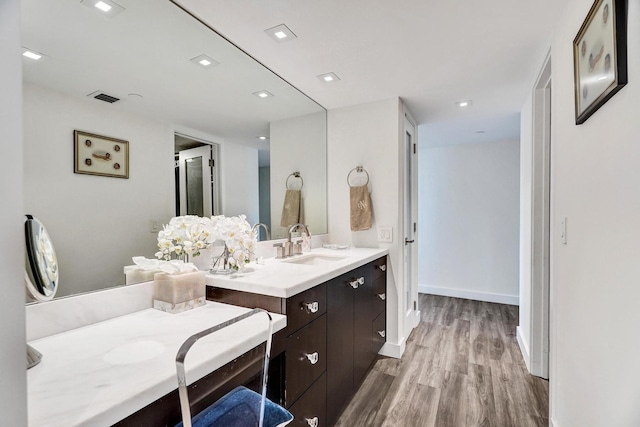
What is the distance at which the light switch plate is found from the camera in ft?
8.09

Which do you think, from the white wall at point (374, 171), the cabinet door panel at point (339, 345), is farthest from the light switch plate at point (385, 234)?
the cabinet door panel at point (339, 345)

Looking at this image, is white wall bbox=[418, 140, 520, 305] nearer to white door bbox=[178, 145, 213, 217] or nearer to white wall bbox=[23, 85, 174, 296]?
white door bbox=[178, 145, 213, 217]

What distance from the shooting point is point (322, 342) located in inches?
56.9

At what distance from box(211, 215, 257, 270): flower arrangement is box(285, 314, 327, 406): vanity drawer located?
0.43m

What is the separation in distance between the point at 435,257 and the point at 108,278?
4127 millimetres

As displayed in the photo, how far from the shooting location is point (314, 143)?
8.67 ft

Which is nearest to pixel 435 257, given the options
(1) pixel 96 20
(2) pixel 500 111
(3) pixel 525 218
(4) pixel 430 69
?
(3) pixel 525 218

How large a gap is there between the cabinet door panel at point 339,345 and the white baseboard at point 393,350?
29.8 inches

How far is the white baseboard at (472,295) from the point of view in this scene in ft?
12.6

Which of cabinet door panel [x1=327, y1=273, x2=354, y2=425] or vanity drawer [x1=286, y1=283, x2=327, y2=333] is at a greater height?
vanity drawer [x1=286, y1=283, x2=327, y2=333]

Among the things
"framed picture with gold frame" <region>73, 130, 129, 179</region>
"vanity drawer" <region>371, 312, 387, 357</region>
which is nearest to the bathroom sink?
"vanity drawer" <region>371, 312, 387, 357</region>

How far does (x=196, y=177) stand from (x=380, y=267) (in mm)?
1546

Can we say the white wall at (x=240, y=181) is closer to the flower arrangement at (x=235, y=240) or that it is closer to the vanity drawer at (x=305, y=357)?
the flower arrangement at (x=235, y=240)

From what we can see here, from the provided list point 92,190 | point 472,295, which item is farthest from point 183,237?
point 472,295
